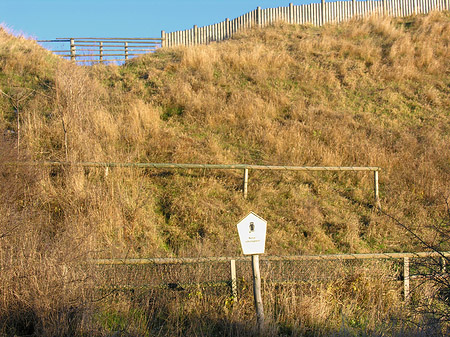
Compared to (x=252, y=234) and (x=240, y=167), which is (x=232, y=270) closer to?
(x=252, y=234)

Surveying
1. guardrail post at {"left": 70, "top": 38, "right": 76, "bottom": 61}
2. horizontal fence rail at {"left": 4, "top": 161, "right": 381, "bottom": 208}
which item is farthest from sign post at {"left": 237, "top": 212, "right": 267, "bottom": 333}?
guardrail post at {"left": 70, "top": 38, "right": 76, "bottom": 61}

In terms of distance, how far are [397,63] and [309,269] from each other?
44.0 feet

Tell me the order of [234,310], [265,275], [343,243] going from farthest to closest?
[343,243]
[265,275]
[234,310]

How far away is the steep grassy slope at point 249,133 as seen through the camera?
9453 mm

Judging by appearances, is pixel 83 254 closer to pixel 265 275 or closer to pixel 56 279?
pixel 56 279

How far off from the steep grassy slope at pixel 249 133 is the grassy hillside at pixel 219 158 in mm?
54

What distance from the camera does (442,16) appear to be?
825 inches

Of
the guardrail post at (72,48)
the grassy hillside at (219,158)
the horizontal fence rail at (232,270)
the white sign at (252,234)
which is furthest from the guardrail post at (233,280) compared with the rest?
the guardrail post at (72,48)

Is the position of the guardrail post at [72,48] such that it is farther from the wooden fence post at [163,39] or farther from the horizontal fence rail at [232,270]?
the horizontal fence rail at [232,270]

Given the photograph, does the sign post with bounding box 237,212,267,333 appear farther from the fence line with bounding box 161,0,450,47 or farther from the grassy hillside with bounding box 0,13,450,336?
the fence line with bounding box 161,0,450,47

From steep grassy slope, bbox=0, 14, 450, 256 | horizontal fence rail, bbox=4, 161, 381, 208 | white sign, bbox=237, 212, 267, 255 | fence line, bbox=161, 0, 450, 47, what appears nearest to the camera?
white sign, bbox=237, 212, 267, 255

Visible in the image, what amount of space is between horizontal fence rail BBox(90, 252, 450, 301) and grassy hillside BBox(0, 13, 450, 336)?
0.27 meters

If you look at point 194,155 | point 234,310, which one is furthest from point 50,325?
point 194,155

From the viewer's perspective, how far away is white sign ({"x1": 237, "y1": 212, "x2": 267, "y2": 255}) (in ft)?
16.8
